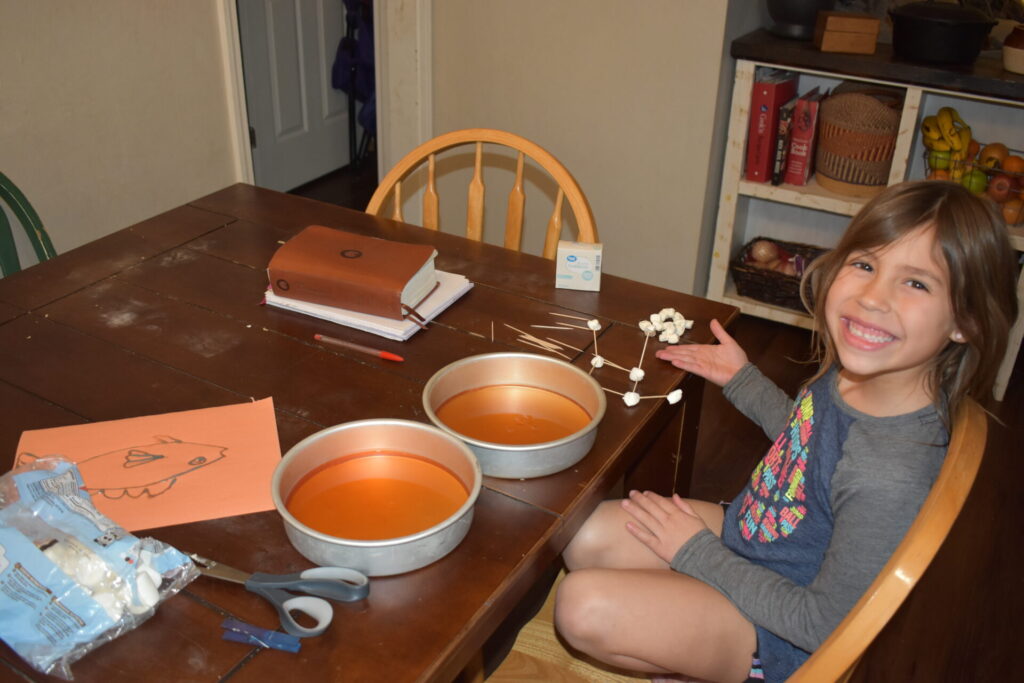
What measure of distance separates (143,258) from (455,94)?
1.54m

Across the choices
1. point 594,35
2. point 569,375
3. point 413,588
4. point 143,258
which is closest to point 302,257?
point 143,258

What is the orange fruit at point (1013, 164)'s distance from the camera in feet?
7.94

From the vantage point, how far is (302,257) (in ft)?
4.49

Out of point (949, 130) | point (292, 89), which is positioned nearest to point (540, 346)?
point (949, 130)

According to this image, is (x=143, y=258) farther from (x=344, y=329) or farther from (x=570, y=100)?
(x=570, y=100)

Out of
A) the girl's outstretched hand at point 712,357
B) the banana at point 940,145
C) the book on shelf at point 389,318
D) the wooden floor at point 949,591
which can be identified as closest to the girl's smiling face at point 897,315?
the girl's outstretched hand at point 712,357

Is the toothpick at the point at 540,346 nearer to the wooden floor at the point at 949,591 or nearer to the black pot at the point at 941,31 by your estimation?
the wooden floor at the point at 949,591

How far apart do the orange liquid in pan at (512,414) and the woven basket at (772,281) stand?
181 centimetres

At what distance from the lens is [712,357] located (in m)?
1.30

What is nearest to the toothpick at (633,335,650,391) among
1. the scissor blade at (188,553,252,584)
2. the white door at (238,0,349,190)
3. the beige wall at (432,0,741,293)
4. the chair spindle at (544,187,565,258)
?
the chair spindle at (544,187,565,258)

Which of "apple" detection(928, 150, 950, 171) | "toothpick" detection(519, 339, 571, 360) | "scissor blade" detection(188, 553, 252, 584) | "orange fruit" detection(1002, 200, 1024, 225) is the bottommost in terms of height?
"orange fruit" detection(1002, 200, 1024, 225)

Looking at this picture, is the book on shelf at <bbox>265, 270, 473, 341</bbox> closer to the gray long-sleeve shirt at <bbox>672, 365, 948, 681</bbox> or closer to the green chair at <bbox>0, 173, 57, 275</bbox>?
the gray long-sleeve shirt at <bbox>672, 365, 948, 681</bbox>

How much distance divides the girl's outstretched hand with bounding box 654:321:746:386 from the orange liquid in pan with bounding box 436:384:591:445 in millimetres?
209

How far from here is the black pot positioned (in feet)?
7.43
